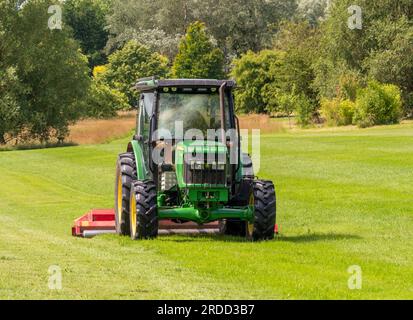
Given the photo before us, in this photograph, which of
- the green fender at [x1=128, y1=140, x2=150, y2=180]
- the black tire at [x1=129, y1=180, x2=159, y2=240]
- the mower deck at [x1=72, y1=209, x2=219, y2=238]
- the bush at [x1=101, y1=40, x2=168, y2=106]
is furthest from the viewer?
the bush at [x1=101, y1=40, x2=168, y2=106]

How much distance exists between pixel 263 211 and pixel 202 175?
116 centimetres

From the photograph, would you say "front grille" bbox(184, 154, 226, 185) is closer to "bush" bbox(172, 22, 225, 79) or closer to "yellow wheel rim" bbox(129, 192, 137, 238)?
"yellow wheel rim" bbox(129, 192, 137, 238)

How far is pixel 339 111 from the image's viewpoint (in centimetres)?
7469

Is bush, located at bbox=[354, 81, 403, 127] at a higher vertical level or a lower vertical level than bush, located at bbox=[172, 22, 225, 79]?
lower

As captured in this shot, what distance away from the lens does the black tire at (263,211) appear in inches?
586

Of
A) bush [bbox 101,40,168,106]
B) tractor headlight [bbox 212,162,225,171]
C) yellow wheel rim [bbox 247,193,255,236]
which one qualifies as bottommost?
yellow wheel rim [bbox 247,193,255,236]

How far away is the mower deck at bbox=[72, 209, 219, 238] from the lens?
1636 centimetres

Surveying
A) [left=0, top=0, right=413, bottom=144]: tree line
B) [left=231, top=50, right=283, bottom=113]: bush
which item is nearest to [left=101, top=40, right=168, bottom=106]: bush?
[left=0, top=0, right=413, bottom=144]: tree line

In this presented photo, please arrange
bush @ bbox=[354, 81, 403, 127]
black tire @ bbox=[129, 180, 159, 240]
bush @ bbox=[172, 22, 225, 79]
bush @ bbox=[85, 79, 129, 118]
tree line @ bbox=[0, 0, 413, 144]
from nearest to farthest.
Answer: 1. black tire @ bbox=[129, 180, 159, 240]
2. tree line @ bbox=[0, 0, 413, 144]
3. bush @ bbox=[354, 81, 403, 127]
4. bush @ bbox=[85, 79, 129, 118]
5. bush @ bbox=[172, 22, 225, 79]

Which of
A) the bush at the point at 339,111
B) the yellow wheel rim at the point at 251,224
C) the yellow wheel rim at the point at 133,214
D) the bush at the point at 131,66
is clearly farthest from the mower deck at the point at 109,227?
the bush at the point at 131,66

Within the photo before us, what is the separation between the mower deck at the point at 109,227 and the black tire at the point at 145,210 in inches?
46.5

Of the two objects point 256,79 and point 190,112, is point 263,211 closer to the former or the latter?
point 190,112

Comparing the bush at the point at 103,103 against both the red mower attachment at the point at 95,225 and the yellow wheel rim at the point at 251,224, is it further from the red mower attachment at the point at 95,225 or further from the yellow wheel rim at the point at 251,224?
the yellow wheel rim at the point at 251,224
